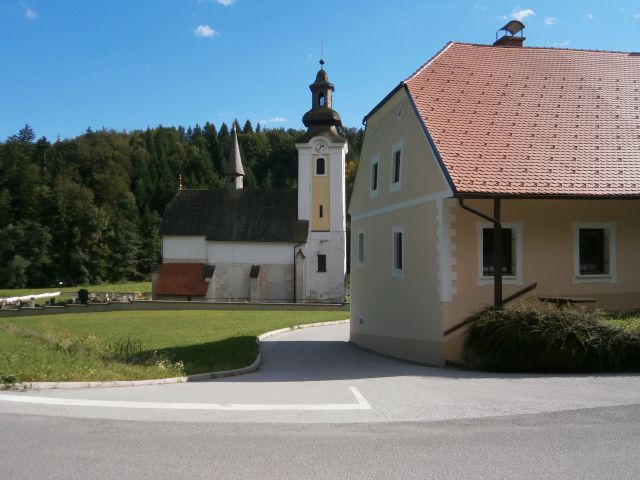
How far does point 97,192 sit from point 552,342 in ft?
295

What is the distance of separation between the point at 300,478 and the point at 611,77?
669 inches

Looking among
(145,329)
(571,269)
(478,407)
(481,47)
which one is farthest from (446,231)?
(145,329)

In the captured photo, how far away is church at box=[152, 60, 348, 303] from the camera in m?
46.3

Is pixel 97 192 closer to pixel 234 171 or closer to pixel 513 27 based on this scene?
pixel 234 171

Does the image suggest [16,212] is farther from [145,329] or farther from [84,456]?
[84,456]

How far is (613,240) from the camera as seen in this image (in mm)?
14117

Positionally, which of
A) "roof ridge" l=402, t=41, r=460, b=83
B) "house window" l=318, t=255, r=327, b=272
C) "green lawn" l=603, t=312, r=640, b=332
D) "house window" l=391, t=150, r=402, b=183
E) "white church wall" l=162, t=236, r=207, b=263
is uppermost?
"roof ridge" l=402, t=41, r=460, b=83

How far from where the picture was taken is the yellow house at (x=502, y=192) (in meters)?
13.2

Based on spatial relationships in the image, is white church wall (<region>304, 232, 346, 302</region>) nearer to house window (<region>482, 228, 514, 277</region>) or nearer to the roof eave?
house window (<region>482, 228, 514, 277</region>)

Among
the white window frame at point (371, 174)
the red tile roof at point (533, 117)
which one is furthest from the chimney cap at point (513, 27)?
the white window frame at point (371, 174)

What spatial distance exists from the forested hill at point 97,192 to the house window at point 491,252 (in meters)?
51.0

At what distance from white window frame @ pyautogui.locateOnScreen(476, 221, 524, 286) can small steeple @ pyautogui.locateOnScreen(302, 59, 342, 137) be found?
111 ft

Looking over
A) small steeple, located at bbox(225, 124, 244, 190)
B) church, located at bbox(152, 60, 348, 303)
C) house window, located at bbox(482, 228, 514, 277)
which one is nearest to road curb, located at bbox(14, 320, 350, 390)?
house window, located at bbox(482, 228, 514, 277)

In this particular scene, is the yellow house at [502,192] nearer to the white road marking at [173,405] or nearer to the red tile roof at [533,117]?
the red tile roof at [533,117]
